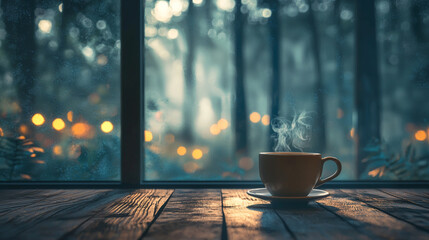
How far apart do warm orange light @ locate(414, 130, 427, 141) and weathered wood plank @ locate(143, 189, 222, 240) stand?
71 centimetres

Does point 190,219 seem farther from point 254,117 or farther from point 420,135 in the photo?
point 420,135

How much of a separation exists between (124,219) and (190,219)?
0.13 meters

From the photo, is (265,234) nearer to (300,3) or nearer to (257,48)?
(257,48)

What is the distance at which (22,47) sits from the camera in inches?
49.0

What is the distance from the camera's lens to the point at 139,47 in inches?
47.8

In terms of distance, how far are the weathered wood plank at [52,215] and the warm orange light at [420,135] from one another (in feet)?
3.18

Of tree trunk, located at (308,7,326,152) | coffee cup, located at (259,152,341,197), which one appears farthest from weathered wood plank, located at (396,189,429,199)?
coffee cup, located at (259,152,341,197)

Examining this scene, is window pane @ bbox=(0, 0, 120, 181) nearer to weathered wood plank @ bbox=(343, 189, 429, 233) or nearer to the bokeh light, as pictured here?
the bokeh light

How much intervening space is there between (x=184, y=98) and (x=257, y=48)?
30 centimetres

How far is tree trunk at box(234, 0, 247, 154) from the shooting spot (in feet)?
4.10

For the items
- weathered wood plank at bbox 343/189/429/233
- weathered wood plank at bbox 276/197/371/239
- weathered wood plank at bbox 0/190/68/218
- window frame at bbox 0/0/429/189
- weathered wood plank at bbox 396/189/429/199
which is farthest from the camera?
window frame at bbox 0/0/429/189

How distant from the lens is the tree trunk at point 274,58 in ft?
4.10

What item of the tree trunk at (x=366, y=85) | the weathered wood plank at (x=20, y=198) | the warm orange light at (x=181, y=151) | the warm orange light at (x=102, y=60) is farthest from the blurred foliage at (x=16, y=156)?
the tree trunk at (x=366, y=85)

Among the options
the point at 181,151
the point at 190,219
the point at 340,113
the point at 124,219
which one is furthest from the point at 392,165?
the point at 124,219
